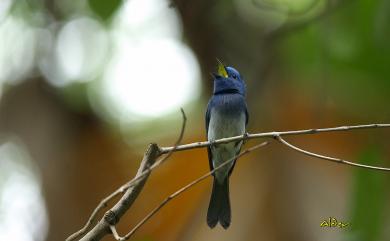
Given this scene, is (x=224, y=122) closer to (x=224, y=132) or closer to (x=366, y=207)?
(x=224, y=132)

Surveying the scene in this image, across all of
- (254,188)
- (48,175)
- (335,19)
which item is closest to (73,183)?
(48,175)

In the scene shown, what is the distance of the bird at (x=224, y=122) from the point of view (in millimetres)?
4180

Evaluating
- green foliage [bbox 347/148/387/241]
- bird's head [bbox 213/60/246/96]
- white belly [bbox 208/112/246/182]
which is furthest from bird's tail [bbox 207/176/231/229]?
green foliage [bbox 347/148/387/241]

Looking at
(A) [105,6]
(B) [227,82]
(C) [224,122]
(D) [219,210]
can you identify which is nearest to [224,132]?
(C) [224,122]

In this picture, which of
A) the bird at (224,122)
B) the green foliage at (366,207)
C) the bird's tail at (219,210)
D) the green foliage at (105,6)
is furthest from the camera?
the green foliage at (105,6)

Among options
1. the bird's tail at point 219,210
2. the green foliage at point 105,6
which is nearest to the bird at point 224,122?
the bird's tail at point 219,210

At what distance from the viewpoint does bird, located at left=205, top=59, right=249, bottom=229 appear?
4180mm

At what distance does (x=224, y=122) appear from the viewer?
424 centimetres

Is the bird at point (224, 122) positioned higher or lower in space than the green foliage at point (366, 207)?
higher

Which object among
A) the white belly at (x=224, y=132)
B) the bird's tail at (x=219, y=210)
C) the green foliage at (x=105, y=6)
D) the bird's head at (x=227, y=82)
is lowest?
the bird's tail at (x=219, y=210)

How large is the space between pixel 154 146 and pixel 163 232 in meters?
1.77

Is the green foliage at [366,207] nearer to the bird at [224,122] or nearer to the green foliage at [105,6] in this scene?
the bird at [224,122]

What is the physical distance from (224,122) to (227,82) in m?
0.28

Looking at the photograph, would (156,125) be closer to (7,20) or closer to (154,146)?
(7,20)
